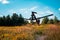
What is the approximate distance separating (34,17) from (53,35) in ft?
25.1

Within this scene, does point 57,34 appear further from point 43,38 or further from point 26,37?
point 26,37

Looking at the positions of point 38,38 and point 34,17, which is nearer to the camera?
point 38,38

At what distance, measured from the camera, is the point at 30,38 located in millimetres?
7105

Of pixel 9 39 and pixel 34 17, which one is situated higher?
pixel 34 17

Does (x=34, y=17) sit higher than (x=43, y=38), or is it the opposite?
(x=34, y=17)

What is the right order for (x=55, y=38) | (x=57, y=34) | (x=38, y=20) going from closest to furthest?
(x=55, y=38) → (x=57, y=34) → (x=38, y=20)

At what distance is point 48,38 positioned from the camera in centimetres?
696

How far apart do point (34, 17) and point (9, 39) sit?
25.7 feet

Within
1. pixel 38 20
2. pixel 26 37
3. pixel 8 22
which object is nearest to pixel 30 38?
pixel 26 37

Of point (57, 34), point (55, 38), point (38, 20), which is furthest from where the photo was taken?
point (38, 20)

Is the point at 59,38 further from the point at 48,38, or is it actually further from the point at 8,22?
the point at 8,22

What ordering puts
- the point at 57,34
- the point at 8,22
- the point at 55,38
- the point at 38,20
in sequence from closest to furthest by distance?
the point at 55,38
the point at 57,34
the point at 38,20
the point at 8,22

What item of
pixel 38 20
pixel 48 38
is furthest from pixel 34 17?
pixel 48 38

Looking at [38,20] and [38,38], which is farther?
[38,20]
